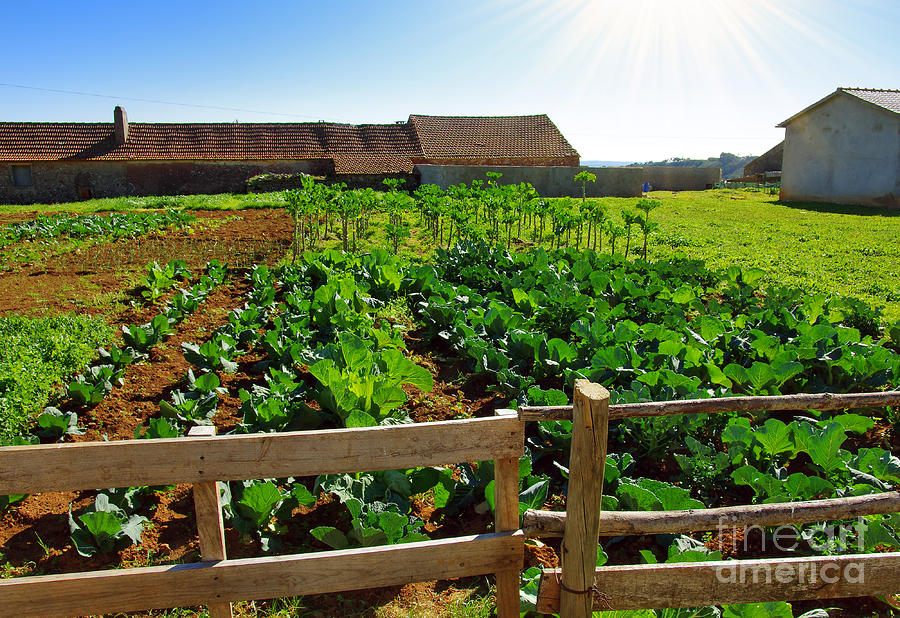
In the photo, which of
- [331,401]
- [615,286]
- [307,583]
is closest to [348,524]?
[331,401]

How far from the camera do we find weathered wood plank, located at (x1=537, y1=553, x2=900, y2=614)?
2.00 meters

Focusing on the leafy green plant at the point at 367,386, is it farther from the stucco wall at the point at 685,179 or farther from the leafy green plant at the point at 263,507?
the stucco wall at the point at 685,179

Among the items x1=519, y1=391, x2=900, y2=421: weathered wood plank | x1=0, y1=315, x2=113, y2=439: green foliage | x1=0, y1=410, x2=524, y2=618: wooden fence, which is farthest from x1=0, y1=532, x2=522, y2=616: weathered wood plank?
x1=0, y1=315, x2=113, y2=439: green foliage

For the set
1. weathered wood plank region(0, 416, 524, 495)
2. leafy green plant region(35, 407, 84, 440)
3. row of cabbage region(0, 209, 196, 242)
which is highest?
row of cabbage region(0, 209, 196, 242)

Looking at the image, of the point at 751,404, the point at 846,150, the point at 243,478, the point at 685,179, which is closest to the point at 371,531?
the point at 243,478

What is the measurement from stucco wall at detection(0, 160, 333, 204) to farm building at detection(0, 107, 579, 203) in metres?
0.05

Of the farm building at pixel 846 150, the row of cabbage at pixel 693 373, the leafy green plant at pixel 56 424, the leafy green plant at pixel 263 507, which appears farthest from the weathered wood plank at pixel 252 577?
the farm building at pixel 846 150

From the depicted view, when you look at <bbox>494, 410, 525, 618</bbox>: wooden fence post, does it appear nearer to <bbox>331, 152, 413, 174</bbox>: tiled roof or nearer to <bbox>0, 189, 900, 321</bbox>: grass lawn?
<bbox>0, 189, 900, 321</bbox>: grass lawn

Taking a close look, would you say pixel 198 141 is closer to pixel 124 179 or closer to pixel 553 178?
pixel 124 179

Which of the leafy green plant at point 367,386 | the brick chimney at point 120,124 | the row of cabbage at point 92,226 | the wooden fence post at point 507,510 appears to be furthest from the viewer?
the brick chimney at point 120,124

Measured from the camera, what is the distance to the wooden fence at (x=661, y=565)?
1913 millimetres

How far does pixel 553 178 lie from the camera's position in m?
22.0

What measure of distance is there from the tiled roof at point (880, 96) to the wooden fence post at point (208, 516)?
80.3 ft

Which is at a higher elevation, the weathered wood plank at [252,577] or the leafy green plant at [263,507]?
the weathered wood plank at [252,577]
